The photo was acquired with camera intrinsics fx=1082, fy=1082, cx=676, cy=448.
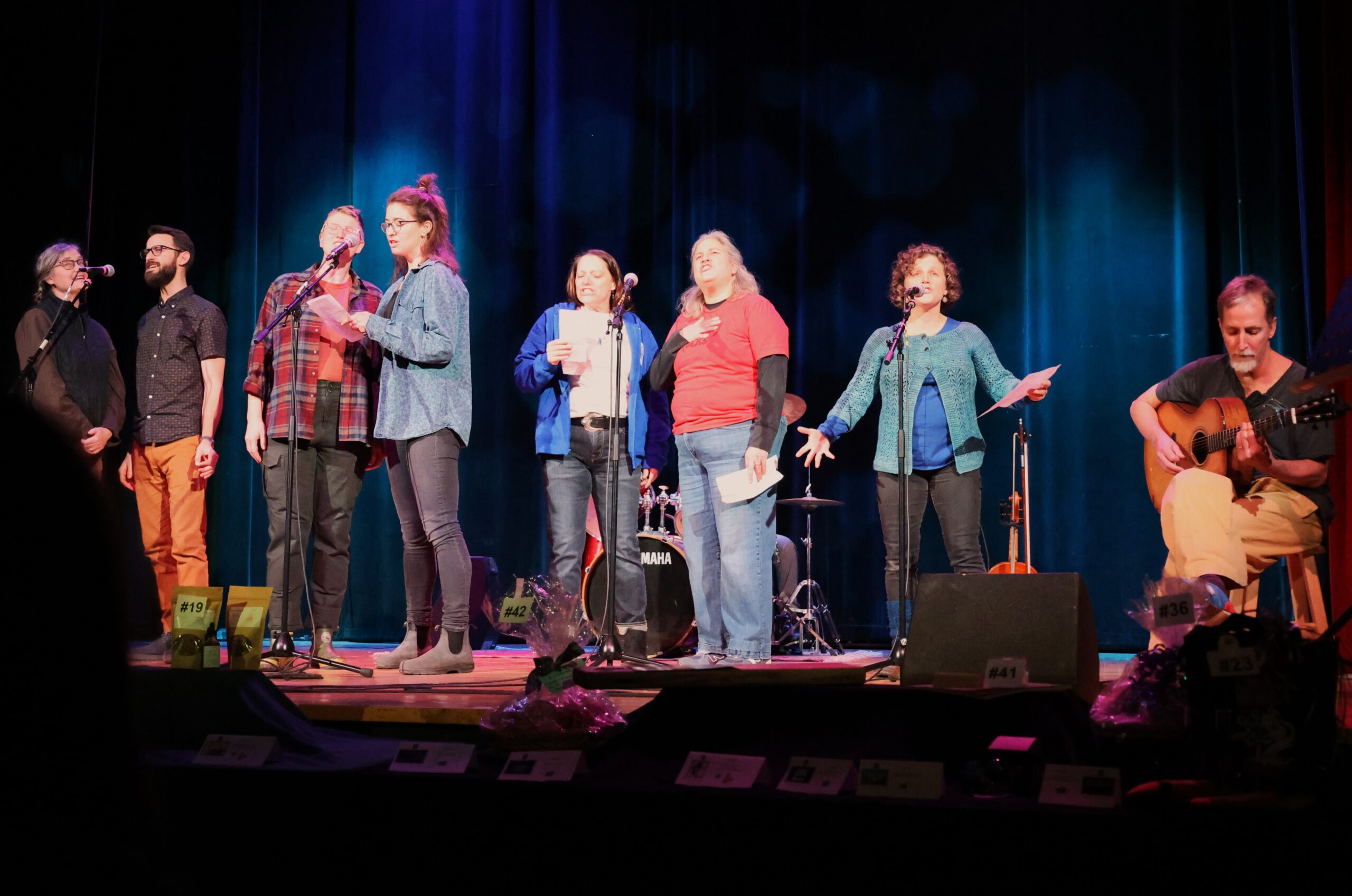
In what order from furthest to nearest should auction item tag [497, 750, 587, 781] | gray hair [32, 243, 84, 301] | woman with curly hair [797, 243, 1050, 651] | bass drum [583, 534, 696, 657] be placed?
bass drum [583, 534, 696, 657] → gray hair [32, 243, 84, 301] → woman with curly hair [797, 243, 1050, 651] → auction item tag [497, 750, 587, 781]

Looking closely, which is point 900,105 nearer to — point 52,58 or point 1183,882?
point 52,58

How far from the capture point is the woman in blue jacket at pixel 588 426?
418cm

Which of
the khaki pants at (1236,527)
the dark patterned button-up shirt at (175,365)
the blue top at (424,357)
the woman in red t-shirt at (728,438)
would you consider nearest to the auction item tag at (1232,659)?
the woman in red t-shirt at (728,438)

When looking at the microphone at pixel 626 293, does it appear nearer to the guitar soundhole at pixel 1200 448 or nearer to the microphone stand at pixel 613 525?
the microphone stand at pixel 613 525

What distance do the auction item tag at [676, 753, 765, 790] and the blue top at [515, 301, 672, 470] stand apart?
2.42 m

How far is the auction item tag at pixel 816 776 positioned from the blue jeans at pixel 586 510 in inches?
93.9

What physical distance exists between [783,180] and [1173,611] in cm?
503

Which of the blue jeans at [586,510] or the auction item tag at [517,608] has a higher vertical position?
the blue jeans at [586,510]

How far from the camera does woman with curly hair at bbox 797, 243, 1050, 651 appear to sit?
438 cm

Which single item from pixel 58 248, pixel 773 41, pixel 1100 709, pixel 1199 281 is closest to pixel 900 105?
pixel 773 41

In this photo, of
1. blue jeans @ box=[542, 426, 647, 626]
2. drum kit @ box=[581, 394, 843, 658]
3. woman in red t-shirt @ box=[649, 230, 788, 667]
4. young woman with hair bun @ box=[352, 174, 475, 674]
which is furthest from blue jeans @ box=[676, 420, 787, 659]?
young woman with hair bun @ box=[352, 174, 475, 674]

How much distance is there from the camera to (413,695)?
10.8 feet

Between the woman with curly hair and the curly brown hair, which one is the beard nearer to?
the woman with curly hair

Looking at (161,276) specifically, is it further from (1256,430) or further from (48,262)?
(1256,430)
